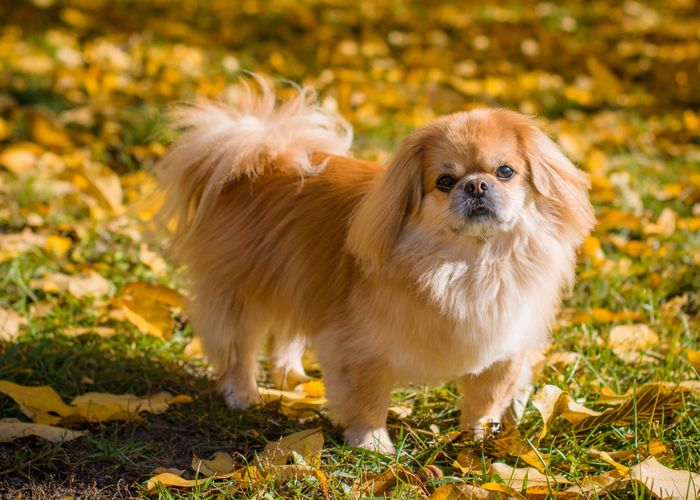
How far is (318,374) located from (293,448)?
0.85 metres

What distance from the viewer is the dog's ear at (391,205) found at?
206 cm

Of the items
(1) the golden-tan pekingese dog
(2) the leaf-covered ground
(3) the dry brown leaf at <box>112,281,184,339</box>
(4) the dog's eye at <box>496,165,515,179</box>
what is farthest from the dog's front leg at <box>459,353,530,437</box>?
(3) the dry brown leaf at <box>112,281,184,339</box>

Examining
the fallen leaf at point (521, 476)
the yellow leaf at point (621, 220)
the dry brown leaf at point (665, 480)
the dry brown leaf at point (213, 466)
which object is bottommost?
the dry brown leaf at point (213, 466)

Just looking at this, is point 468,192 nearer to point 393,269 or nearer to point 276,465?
point 393,269

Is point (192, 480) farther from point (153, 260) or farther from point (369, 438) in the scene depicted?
point (153, 260)

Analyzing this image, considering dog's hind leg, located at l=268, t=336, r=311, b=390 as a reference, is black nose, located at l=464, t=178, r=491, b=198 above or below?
above

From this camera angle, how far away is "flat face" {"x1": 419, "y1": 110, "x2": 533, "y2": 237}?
1960mm

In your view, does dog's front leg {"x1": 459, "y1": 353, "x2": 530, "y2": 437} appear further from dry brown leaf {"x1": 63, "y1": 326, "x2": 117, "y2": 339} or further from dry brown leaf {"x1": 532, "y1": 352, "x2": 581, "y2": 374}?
dry brown leaf {"x1": 63, "y1": 326, "x2": 117, "y2": 339}

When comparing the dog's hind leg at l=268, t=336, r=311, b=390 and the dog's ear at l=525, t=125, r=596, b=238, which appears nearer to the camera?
the dog's ear at l=525, t=125, r=596, b=238

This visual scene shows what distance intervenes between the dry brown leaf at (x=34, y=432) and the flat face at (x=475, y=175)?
1.49 metres

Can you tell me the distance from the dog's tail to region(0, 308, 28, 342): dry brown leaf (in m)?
0.82

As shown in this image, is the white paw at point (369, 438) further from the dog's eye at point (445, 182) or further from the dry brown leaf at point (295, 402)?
the dog's eye at point (445, 182)

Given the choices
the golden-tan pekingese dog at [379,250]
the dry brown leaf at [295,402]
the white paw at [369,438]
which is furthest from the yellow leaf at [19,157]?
the white paw at [369,438]

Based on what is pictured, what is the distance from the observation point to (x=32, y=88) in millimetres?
5184
